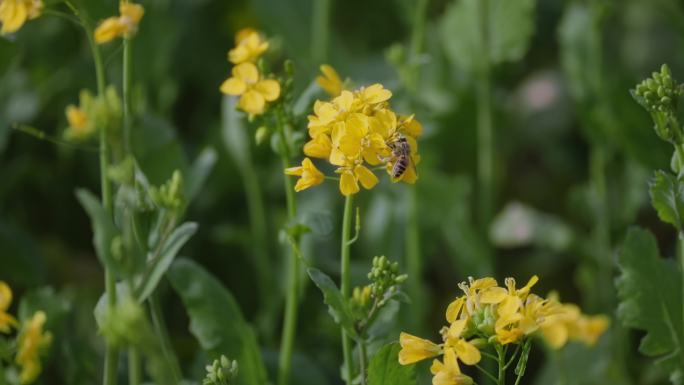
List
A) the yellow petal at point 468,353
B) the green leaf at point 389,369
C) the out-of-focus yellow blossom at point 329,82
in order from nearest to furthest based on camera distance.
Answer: the yellow petal at point 468,353
the green leaf at point 389,369
the out-of-focus yellow blossom at point 329,82

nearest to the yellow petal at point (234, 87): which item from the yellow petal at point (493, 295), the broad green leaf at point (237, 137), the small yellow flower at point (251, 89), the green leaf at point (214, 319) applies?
the small yellow flower at point (251, 89)

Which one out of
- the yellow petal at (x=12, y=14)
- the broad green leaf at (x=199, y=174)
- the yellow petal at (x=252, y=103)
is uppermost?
the yellow petal at (x=12, y=14)

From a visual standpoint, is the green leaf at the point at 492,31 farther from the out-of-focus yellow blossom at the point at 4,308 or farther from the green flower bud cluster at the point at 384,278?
the out-of-focus yellow blossom at the point at 4,308

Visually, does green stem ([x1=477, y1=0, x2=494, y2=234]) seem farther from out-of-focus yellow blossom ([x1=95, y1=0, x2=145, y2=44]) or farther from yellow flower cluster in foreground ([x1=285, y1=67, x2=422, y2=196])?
out-of-focus yellow blossom ([x1=95, y1=0, x2=145, y2=44])

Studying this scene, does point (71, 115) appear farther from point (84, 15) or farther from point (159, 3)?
point (159, 3)

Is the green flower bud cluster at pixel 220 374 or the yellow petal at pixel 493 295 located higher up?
the yellow petal at pixel 493 295

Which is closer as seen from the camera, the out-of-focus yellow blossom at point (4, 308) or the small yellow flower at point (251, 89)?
the out-of-focus yellow blossom at point (4, 308)
